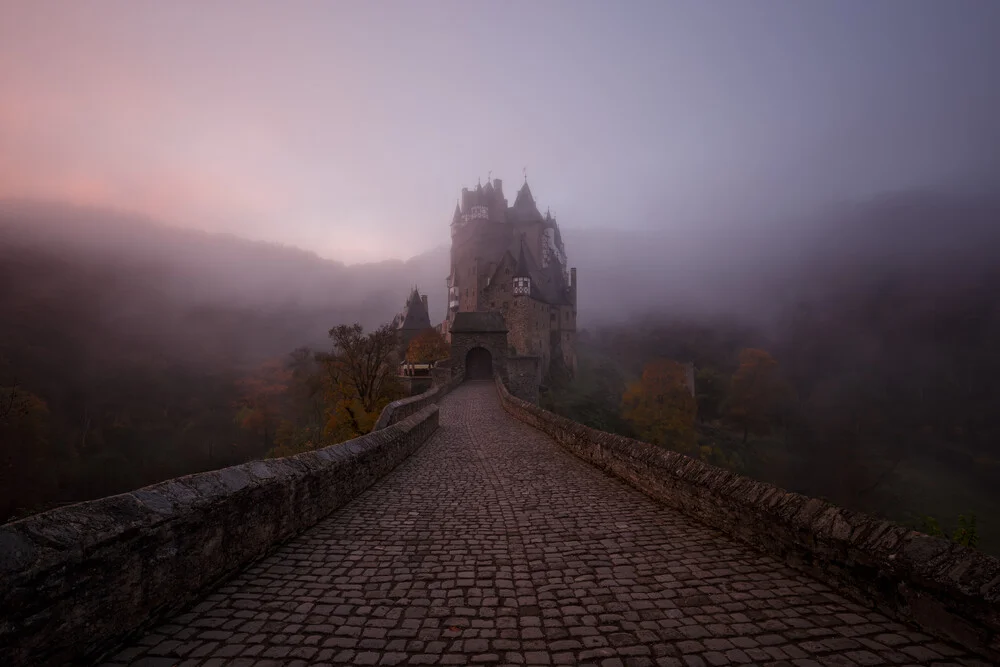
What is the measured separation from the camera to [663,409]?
124ft

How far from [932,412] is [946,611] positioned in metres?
84.5

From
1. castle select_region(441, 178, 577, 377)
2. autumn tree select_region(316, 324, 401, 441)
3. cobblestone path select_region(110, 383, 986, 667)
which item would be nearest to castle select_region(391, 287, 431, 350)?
castle select_region(441, 178, 577, 377)

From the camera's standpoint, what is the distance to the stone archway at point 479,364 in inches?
1362

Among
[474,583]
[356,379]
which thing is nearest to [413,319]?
[356,379]

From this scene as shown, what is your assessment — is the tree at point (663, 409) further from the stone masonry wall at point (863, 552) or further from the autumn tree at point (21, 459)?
the autumn tree at point (21, 459)

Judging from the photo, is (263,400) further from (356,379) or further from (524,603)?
(524,603)

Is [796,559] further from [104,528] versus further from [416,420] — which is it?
[416,420]

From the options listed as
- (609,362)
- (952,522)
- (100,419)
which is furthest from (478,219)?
(952,522)

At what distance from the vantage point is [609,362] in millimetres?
77375

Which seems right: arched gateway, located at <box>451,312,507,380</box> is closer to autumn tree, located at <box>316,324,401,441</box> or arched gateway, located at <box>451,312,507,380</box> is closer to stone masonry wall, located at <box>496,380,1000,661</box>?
autumn tree, located at <box>316,324,401,441</box>

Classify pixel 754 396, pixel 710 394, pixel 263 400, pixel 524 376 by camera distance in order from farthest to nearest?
pixel 710 394
pixel 263 400
pixel 754 396
pixel 524 376

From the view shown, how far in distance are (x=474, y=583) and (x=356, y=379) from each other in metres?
26.1

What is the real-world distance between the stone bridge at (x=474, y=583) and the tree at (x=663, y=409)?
33.8 m

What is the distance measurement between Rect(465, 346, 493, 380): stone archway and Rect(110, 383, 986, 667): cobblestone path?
28.8 m
